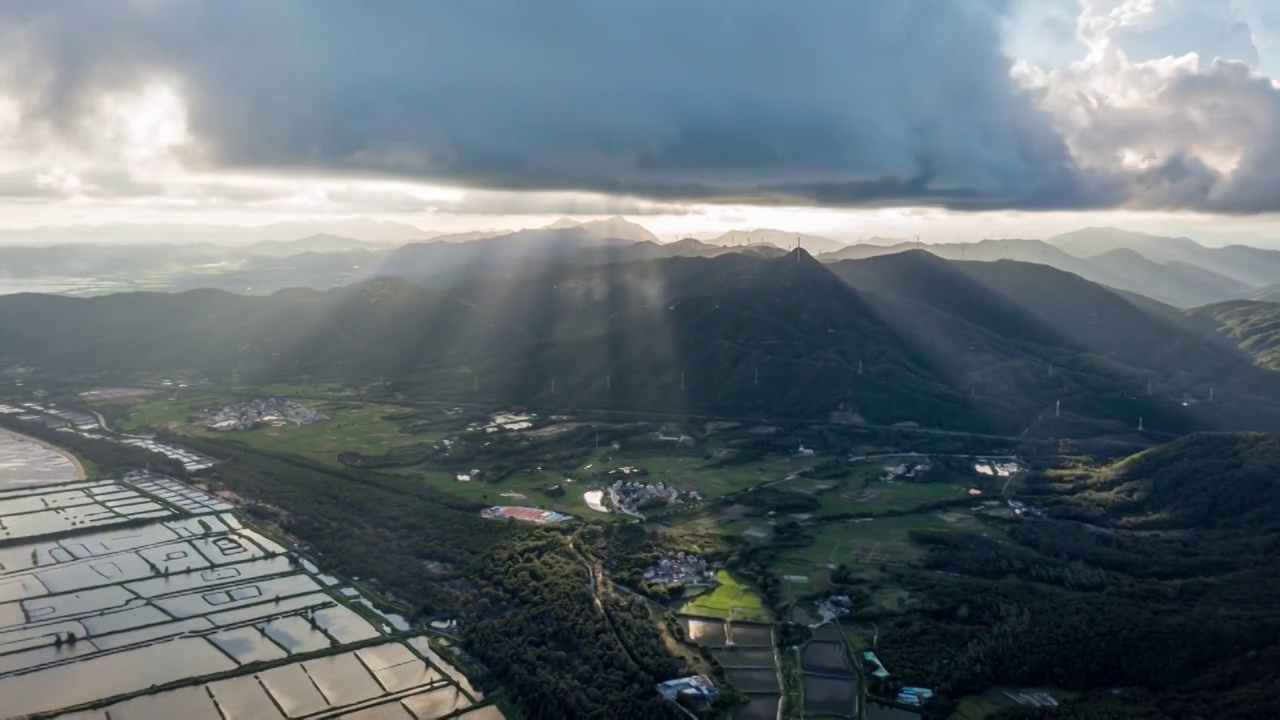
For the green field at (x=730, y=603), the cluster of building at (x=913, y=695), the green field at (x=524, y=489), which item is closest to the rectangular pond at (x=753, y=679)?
the cluster of building at (x=913, y=695)

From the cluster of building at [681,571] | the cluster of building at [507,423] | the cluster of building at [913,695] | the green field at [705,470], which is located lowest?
the cluster of building at [507,423]

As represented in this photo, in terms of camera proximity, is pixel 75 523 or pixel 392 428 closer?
pixel 75 523

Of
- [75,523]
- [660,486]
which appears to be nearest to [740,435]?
[660,486]

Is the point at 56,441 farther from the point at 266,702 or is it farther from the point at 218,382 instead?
the point at 266,702

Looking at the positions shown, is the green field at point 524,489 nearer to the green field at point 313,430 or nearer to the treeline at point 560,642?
the green field at point 313,430

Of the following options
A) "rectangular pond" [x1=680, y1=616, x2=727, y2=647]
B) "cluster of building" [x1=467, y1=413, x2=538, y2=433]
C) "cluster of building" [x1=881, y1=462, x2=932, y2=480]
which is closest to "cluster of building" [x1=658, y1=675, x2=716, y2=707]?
"rectangular pond" [x1=680, y1=616, x2=727, y2=647]

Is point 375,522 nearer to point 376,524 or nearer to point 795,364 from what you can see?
point 376,524

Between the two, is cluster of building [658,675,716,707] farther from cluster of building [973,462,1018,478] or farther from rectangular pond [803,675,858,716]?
cluster of building [973,462,1018,478]

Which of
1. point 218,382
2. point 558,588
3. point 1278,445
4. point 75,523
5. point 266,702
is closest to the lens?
point 266,702
